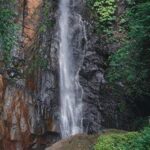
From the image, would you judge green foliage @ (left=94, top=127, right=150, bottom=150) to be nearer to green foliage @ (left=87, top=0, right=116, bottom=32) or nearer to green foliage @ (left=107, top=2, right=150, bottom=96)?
green foliage @ (left=107, top=2, right=150, bottom=96)

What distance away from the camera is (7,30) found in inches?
465

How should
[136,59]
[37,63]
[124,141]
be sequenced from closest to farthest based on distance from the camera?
[124,141] < [136,59] < [37,63]

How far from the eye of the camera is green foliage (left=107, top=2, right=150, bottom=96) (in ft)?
32.2

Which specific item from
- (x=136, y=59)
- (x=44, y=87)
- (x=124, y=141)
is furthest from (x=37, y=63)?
(x=124, y=141)

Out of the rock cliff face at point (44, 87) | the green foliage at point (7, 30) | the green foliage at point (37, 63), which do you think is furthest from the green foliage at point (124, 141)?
the green foliage at point (7, 30)

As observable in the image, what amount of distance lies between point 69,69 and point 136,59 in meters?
2.75

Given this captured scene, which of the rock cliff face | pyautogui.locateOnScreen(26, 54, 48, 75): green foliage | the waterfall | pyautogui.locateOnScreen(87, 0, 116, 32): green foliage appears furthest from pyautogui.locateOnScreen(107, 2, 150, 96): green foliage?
pyautogui.locateOnScreen(26, 54, 48, 75): green foliage

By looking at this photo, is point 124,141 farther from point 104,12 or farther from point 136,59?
point 104,12

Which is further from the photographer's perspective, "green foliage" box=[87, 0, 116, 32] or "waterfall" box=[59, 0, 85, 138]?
"green foliage" box=[87, 0, 116, 32]

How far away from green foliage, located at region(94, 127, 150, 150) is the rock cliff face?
4299 mm

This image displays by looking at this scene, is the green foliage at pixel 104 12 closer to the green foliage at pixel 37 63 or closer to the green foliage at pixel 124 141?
the green foliage at pixel 37 63

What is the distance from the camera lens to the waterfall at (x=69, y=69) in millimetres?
11867

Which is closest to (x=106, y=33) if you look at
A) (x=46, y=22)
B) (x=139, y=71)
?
(x=46, y=22)

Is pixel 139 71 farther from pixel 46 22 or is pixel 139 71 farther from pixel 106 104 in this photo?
pixel 46 22
